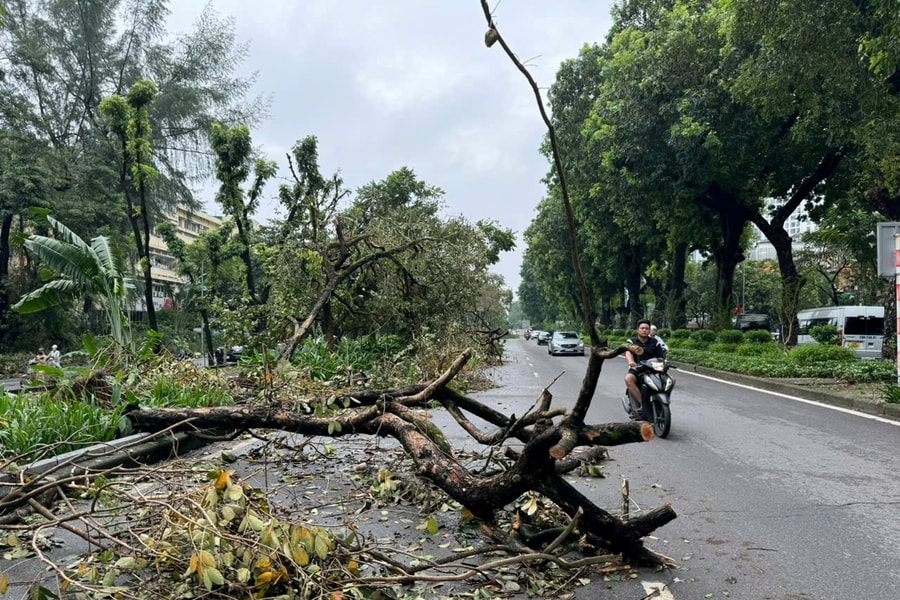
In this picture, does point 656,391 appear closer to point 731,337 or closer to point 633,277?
point 731,337

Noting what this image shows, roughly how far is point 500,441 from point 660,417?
426cm

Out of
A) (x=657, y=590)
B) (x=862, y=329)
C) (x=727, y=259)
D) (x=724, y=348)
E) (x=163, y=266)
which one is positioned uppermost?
(x=163, y=266)

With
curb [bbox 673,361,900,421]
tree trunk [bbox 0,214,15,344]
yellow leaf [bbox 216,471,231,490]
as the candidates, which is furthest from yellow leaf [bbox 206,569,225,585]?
tree trunk [bbox 0,214,15,344]

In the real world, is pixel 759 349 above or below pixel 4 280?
below

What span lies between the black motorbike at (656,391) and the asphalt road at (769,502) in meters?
0.28

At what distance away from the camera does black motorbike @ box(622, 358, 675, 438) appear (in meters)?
8.42

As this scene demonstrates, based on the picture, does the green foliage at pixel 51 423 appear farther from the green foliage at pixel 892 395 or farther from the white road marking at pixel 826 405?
the green foliage at pixel 892 395

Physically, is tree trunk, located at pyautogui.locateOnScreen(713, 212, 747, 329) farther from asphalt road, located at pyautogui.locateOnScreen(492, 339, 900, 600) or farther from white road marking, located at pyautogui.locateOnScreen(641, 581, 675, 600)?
white road marking, located at pyautogui.locateOnScreen(641, 581, 675, 600)

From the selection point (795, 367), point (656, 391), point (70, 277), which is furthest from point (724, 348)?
point (70, 277)

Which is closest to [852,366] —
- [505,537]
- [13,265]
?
[505,537]

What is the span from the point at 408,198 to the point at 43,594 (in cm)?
3247

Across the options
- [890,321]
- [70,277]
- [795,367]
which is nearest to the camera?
[70,277]

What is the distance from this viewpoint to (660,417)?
8.58 metres

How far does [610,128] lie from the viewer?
20.6 meters
